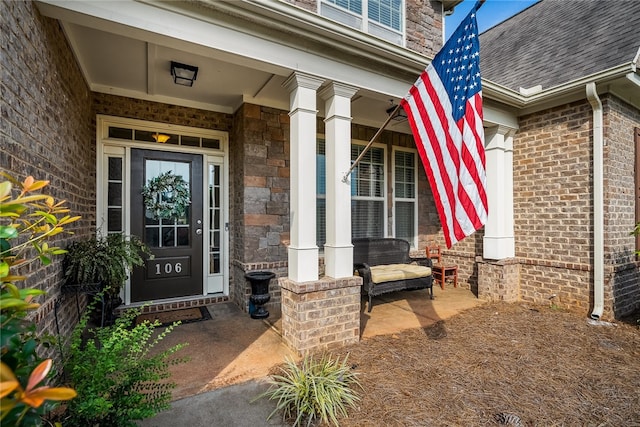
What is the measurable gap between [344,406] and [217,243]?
119 inches

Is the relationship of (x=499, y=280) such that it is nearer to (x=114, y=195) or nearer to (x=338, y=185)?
(x=338, y=185)

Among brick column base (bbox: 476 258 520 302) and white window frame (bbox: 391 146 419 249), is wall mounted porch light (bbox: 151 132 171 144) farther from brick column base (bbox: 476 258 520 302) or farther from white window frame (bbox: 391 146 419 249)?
brick column base (bbox: 476 258 520 302)

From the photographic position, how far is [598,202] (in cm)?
398

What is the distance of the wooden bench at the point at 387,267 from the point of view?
166 inches

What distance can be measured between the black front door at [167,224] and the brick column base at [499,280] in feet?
13.5

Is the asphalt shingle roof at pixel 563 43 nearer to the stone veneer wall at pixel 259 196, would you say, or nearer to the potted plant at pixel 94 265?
the stone veneer wall at pixel 259 196

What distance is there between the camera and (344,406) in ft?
6.97

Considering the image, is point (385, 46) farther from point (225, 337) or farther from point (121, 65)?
point (225, 337)

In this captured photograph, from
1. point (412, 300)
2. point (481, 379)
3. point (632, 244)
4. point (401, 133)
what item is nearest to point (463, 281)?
point (412, 300)

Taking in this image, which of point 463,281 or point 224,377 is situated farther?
point 463,281

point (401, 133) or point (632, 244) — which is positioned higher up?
point (401, 133)

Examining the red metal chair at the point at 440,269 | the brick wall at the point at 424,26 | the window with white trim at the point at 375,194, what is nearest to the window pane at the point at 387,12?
the brick wall at the point at 424,26

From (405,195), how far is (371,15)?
2.91 meters

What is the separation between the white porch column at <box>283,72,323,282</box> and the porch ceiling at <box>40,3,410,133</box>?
0.24m
